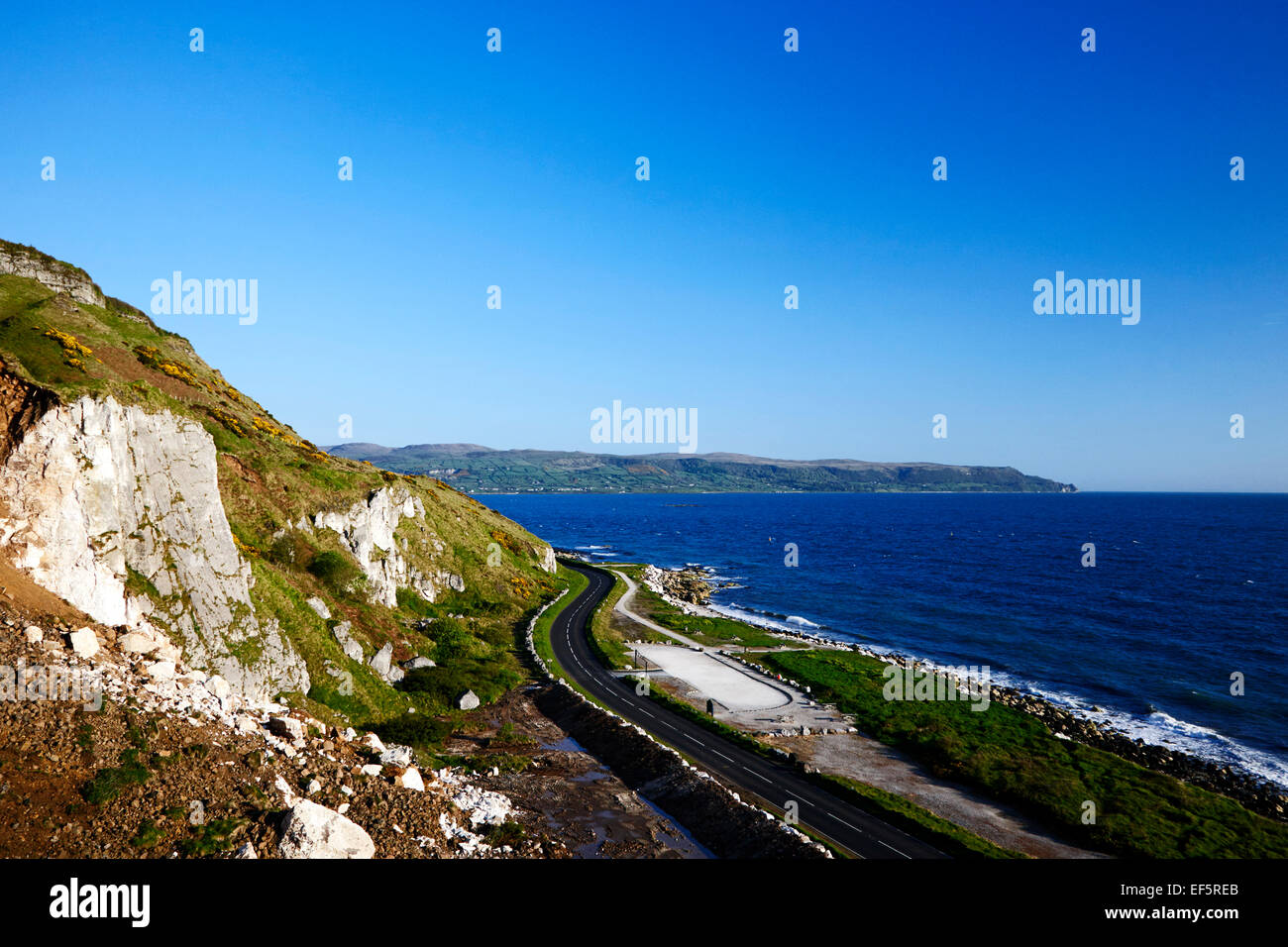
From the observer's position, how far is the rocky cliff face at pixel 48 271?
76875 millimetres

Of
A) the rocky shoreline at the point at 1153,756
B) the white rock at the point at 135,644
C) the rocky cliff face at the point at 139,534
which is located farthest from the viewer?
the rocky shoreline at the point at 1153,756

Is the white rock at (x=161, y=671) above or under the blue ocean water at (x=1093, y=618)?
above

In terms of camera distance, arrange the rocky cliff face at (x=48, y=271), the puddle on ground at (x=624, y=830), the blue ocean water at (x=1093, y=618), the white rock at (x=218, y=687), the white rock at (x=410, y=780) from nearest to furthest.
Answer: the white rock at (x=218, y=687) → the white rock at (x=410, y=780) → the puddle on ground at (x=624, y=830) → the blue ocean water at (x=1093, y=618) → the rocky cliff face at (x=48, y=271)

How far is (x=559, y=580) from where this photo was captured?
378 feet

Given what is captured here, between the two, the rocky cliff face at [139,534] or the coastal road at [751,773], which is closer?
the rocky cliff face at [139,534]

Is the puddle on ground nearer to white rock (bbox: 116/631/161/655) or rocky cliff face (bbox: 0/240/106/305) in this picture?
white rock (bbox: 116/631/161/655)

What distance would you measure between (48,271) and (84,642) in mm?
78470

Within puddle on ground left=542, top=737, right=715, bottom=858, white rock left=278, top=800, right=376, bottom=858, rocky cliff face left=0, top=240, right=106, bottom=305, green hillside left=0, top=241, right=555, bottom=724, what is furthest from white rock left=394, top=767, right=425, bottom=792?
rocky cliff face left=0, top=240, right=106, bottom=305

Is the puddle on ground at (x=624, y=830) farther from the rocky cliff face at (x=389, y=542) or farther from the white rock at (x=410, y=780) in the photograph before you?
the rocky cliff face at (x=389, y=542)

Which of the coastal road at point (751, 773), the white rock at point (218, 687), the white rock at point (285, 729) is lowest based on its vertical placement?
the coastal road at point (751, 773)

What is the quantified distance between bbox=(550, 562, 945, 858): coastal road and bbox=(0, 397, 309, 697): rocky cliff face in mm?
27924

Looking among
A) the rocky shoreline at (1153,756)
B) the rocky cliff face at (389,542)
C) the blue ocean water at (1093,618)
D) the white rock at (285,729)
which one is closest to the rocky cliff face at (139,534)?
the white rock at (285,729)

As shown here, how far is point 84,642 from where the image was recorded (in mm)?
27578

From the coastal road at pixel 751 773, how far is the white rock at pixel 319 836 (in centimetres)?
2745
